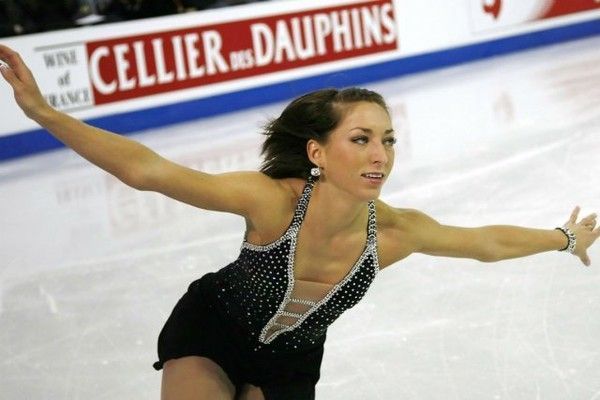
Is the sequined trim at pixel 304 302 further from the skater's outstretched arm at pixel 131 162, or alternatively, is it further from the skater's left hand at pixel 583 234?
the skater's left hand at pixel 583 234

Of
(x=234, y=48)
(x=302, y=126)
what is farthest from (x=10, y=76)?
(x=234, y=48)

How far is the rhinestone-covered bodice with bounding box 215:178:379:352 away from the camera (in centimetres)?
264

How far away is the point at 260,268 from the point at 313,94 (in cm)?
47

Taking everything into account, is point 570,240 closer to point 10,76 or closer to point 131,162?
point 131,162

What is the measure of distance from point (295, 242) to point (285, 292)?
148 mm

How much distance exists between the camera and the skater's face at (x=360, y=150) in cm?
247

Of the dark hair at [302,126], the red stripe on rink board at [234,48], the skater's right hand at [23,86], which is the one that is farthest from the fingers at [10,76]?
the red stripe on rink board at [234,48]

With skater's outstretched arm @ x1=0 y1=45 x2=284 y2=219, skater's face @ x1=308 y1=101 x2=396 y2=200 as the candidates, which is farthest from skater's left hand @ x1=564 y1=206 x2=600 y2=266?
skater's outstretched arm @ x1=0 y1=45 x2=284 y2=219

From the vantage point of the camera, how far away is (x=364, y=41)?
12469 millimetres

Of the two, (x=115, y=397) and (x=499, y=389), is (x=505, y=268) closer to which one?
(x=499, y=389)

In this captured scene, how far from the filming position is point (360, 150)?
98.4 inches

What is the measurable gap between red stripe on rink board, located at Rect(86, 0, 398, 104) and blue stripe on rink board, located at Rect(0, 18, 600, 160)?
0.66 ft

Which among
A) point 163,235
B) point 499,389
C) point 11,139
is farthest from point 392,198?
point 11,139

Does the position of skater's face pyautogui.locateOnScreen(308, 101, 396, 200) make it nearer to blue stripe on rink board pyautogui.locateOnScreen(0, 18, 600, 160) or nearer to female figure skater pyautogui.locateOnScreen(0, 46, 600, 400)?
female figure skater pyautogui.locateOnScreen(0, 46, 600, 400)
